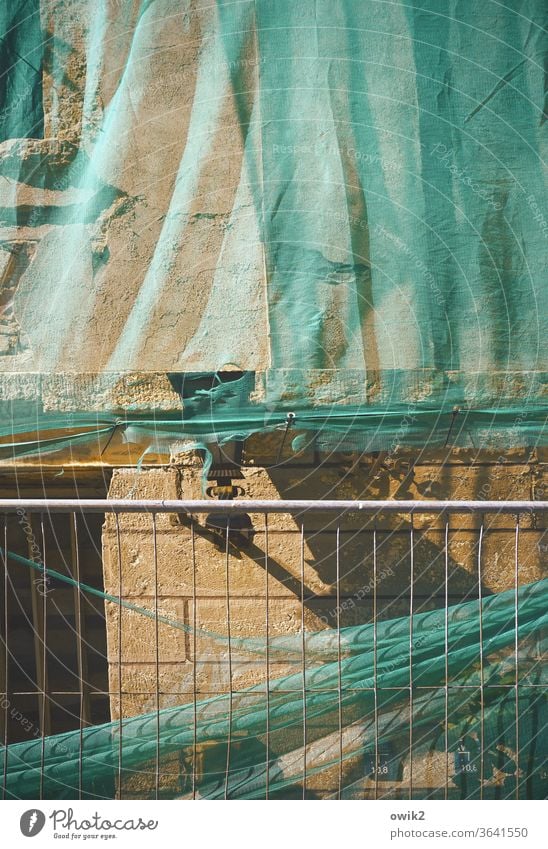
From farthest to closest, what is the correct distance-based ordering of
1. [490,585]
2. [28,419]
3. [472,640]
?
[490,585] → [28,419] → [472,640]

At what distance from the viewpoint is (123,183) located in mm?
3795

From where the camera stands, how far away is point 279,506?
3.15 m

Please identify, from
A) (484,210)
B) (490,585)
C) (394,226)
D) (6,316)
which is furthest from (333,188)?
(490,585)

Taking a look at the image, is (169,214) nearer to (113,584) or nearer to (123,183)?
(123,183)

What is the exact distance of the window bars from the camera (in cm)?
349

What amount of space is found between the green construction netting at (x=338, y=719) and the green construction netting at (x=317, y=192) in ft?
2.93

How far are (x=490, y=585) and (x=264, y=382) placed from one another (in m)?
1.63
